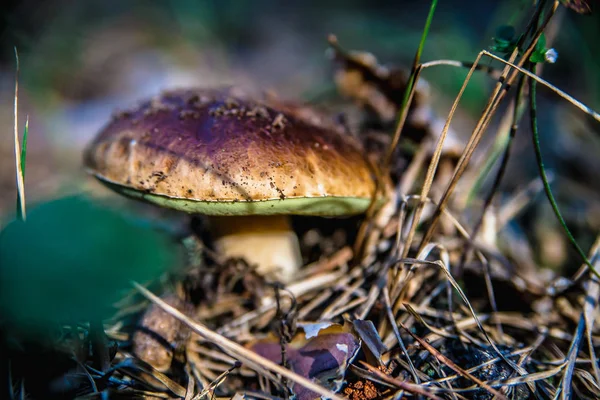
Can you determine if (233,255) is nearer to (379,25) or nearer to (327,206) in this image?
(327,206)

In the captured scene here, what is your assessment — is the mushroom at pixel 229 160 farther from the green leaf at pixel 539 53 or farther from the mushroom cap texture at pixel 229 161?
the green leaf at pixel 539 53

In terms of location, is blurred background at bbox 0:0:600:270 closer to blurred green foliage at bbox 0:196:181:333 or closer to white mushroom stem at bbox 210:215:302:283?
white mushroom stem at bbox 210:215:302:283

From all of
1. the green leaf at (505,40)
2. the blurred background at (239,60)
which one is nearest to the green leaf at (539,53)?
the green leaf at (505,40)

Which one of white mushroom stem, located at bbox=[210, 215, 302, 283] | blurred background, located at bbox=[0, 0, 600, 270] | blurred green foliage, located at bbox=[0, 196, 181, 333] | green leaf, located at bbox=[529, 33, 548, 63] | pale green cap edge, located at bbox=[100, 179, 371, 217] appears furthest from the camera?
blurred background, located at bbox=[0, 0, 600, 270]

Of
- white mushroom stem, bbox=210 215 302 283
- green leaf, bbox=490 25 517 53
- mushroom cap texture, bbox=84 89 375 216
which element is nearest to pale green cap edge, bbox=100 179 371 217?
mushroom cap texture, bbox=84 89 375 216

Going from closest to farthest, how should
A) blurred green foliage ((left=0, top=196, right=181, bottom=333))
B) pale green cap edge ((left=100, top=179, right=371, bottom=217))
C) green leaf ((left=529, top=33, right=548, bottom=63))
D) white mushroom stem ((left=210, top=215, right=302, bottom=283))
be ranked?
1. blurred green foliage ((left=0, top=196, right=181, bottom=333))
2. green leaf ((left=529, top=33, right=548, bottom=63))
3. pale green cap edge ((left=100, top=179, right=371, bottom=217))
4. white mushroom stem ((left=210, top=215, right=302, bottom=283))

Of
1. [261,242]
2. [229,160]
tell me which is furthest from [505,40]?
[261,242]

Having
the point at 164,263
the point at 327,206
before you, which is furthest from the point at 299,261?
the point at 164,263
